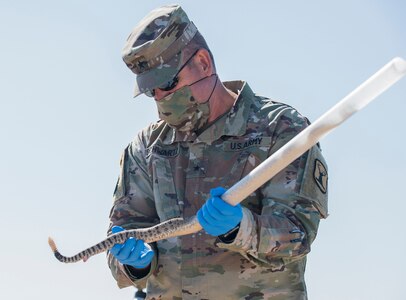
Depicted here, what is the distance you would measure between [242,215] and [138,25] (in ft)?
9.24

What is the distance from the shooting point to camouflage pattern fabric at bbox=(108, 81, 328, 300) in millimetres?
14516

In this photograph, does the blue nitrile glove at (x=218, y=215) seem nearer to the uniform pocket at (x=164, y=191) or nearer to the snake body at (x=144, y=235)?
the snake body at (x=144, y=235)

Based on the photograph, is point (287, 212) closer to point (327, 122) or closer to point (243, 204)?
point (243, 204)

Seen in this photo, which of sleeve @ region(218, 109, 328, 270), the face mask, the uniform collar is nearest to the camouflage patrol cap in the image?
the face mask

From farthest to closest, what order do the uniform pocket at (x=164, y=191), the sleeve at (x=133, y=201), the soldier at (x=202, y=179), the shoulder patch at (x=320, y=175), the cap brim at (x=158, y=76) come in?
the sleeve at (x=133, y=201) < the uniform pocket at (x=164, y=191) < the cap brim at (x=158, y=76) < the shoulder patch at (x=320, y=175) < the soldier at (x=202, y=179)

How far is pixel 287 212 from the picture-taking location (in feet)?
47.9

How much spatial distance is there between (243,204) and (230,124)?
89 cm

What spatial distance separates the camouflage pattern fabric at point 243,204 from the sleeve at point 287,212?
1 centimetres

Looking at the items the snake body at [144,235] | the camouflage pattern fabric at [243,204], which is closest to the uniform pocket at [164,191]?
the camouflage pattern fabric at [243,204]

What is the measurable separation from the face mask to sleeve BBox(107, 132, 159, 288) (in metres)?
0.76

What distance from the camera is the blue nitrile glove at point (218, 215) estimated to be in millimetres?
13586

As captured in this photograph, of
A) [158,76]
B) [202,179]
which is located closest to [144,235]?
[202,179]

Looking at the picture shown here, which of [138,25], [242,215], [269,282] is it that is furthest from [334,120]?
[138,25]

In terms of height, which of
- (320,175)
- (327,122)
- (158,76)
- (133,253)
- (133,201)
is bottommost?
(320,175)
